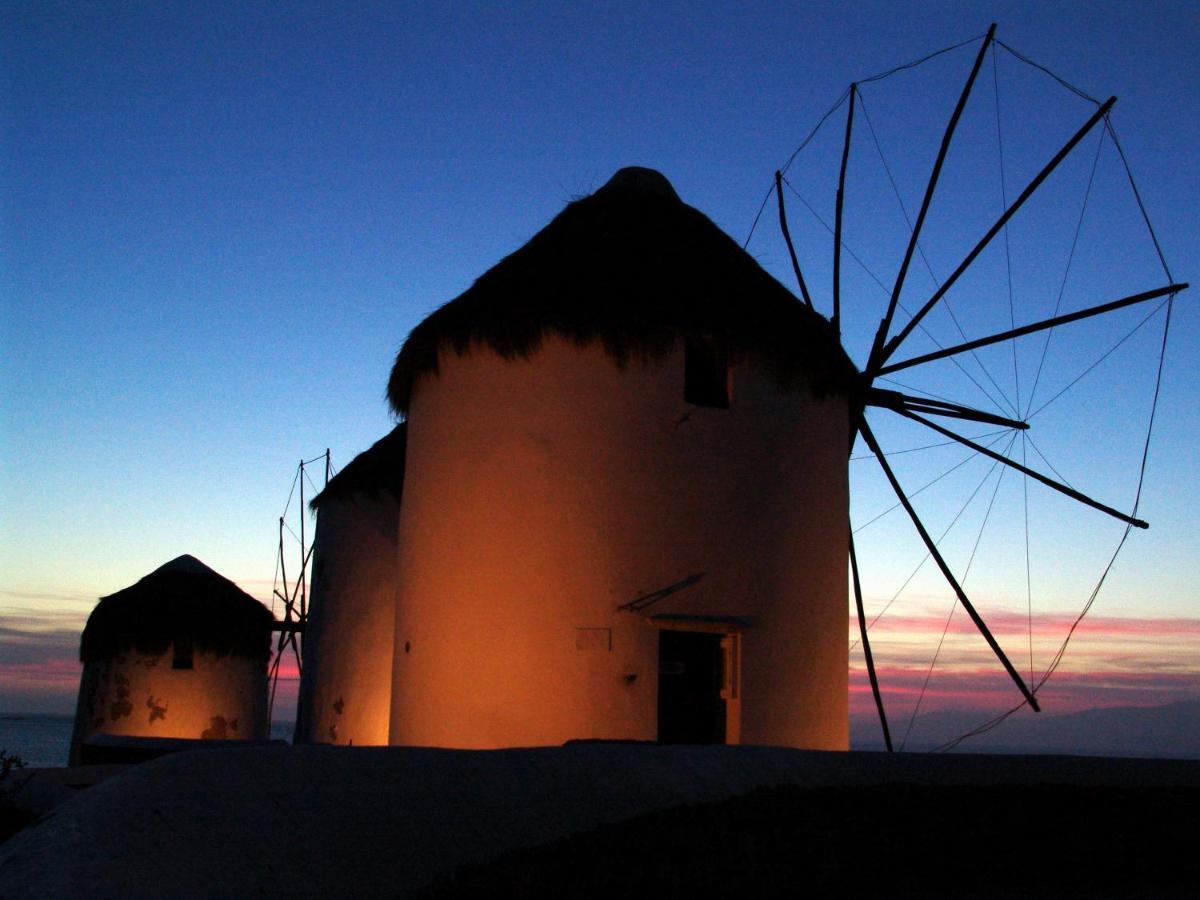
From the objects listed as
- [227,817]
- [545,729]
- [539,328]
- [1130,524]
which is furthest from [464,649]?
[1130,524]

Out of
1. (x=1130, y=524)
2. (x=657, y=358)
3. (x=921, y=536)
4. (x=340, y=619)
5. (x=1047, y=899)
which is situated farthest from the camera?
(x=340, y=619)

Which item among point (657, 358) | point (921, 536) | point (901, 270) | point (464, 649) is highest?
point (901, 270)

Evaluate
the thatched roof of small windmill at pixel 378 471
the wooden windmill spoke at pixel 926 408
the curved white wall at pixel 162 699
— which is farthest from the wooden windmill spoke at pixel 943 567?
the curved white wall at pixel 162 699

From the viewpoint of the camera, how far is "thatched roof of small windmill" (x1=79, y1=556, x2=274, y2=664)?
2011 cm

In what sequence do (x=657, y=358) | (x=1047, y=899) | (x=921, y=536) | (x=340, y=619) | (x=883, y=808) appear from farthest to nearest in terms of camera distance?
(x=340, y=619)
(x=921, y=536)
(x=657, y=358)
(x=883, y=808)
(x=1047, y=899)

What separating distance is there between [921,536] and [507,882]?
8.60m

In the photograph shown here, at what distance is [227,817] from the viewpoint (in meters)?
4.29

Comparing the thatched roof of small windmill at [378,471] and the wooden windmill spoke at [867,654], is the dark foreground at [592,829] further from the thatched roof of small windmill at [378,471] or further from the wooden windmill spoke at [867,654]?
the thatched roof of small windmill at [378,471]

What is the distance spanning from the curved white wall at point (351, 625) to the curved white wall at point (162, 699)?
11.4ft

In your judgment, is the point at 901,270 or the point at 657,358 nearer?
the point at 657,358

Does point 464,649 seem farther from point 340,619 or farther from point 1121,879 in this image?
point 340,619

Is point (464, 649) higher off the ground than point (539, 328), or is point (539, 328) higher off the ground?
point (539, 328)

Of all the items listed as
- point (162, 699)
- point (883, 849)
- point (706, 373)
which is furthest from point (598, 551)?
point (162, 699)

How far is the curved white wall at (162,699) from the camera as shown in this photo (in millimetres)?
19781
